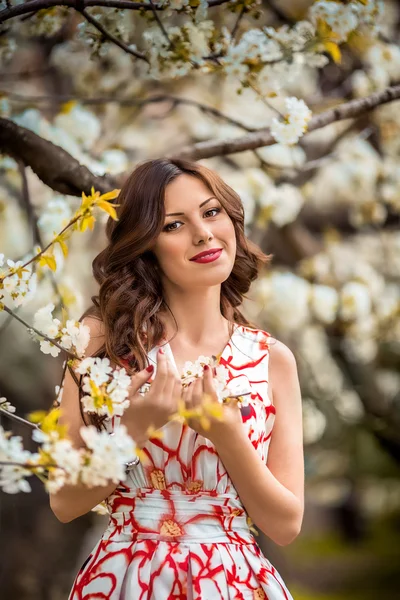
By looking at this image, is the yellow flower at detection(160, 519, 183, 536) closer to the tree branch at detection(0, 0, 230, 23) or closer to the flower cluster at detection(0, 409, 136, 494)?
the flower cluster at detection(0, 409, 136, 494)

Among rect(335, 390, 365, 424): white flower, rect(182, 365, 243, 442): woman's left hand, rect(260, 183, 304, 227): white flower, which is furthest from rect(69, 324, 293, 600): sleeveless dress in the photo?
rect(335, 390, 365, 424): white flower

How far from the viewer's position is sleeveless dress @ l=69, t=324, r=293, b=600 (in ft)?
5.26

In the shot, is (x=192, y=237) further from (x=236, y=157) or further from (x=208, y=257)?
(x=236, y=157)

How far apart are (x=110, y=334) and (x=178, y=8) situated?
2.76ft

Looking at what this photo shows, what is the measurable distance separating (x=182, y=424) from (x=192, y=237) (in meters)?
0.42

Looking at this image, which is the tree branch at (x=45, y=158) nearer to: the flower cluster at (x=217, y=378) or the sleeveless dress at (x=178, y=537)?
the flower cluster at (x=217, y=378)

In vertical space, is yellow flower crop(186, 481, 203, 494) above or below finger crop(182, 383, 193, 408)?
below

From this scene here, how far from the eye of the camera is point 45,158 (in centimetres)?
207

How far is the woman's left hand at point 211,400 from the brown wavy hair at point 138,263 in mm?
231

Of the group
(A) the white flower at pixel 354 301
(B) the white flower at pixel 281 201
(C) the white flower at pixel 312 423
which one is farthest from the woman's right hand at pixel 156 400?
(A) the white flower at pixel 354 301

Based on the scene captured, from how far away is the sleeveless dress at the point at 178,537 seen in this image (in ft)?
5.26

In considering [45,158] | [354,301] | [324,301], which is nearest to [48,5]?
[45,158]

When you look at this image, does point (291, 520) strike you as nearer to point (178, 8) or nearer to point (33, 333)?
point (33, 333)

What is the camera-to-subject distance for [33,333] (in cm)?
160
